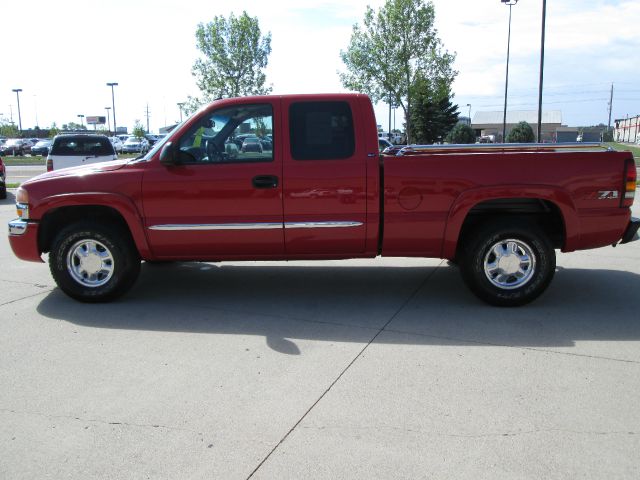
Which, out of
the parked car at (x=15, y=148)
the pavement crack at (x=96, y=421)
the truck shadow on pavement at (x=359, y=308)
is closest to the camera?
the pavement crack at (x=96, y=421)

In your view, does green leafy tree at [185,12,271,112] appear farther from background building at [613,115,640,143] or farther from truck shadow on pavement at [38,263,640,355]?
background building at [613,115,640,143]

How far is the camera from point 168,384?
4043 mm

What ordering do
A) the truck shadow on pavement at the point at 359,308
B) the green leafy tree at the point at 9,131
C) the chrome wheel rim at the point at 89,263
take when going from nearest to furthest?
the truck shadow on pavement at the point at 359,308, the chrome wheel rim at the point at 89,263, the green leafy tree at the point at 9,131

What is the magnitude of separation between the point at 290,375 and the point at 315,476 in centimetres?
125

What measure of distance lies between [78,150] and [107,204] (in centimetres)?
934

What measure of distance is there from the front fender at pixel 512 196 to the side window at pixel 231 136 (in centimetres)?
188

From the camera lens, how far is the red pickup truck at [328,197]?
18.1ft

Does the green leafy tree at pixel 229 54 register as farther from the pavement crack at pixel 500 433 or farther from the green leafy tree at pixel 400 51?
the pavement crack at pixel 500 433

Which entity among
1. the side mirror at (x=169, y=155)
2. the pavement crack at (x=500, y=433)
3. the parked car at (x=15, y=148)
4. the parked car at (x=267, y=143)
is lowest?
the pavement crack at (x=500, y=433)

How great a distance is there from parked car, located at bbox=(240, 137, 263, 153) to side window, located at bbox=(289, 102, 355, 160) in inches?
12.7

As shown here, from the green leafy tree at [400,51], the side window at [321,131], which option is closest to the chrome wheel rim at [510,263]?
the side window at [321,131]

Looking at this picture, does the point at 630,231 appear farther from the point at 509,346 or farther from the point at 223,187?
the point at 223,187

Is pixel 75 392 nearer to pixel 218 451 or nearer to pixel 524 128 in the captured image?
pixel 218 451

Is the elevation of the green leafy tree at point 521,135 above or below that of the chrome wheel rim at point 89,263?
above
